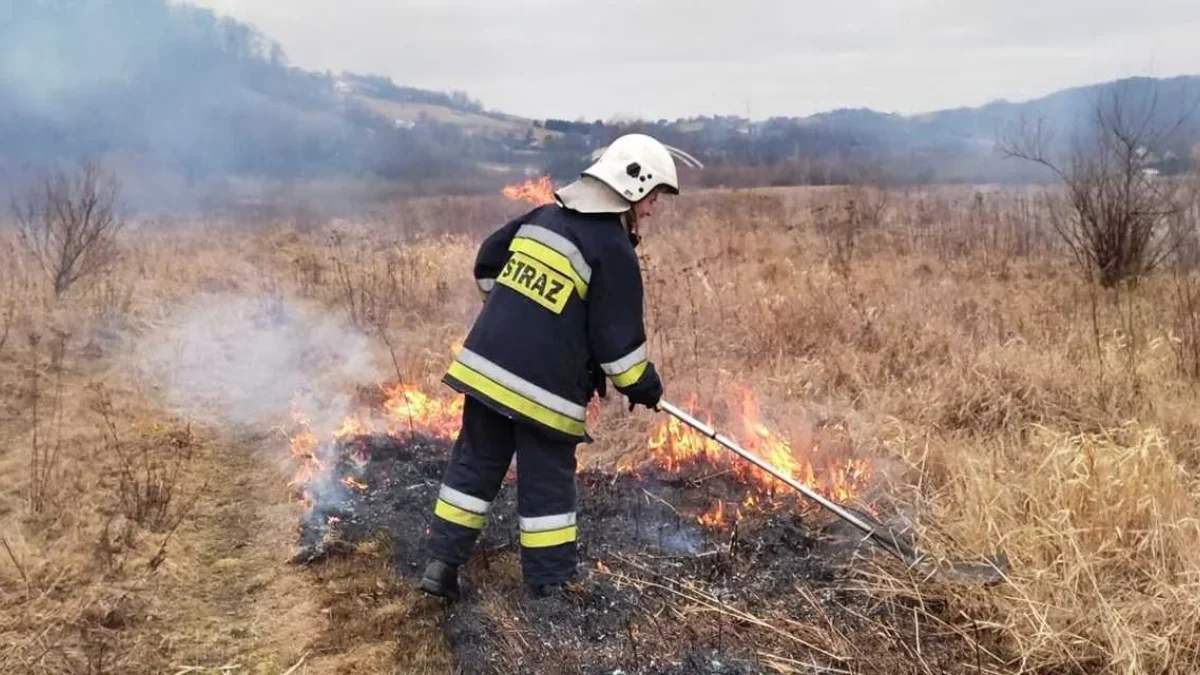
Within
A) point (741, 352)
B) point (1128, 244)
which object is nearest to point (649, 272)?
point (741, 352)

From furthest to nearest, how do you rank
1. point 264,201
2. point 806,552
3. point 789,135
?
Result: point 789,135 → point 264,201 → point 806,552

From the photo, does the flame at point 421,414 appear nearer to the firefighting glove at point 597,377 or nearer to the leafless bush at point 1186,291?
the firefighting glove at point 597,377

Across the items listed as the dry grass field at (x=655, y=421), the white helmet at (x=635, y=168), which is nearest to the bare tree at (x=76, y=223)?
the dry grass field at (x=655, y=421)

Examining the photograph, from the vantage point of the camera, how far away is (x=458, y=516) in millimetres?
3922

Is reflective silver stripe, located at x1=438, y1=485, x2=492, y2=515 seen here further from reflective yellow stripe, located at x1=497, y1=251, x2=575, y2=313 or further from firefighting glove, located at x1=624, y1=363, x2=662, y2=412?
reflective yellow stripe, located at x1=497, y1=251, x2=575, y2=313

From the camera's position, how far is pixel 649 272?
1089cm

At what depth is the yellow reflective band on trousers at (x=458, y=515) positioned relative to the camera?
392 centimetres

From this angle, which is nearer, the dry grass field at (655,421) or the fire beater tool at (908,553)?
the dry grass field at (655,421)

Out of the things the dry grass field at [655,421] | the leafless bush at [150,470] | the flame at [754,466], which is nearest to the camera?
the dry grass field at [655,421]

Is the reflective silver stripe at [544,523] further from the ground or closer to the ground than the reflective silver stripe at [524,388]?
closer to the ground

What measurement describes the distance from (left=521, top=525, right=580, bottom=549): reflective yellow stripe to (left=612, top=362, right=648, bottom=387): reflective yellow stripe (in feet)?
2.30

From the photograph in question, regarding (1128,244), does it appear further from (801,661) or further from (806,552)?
(801,661)

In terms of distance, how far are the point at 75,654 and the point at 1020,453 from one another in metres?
4.62

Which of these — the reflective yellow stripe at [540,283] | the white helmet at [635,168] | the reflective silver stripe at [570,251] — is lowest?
the reflective yellow stripe at [540,283]
